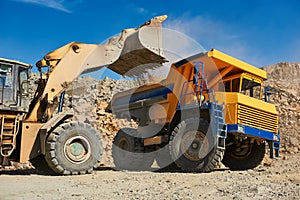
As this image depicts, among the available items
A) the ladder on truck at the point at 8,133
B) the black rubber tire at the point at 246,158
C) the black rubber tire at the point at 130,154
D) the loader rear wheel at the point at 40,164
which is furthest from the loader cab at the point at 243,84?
the ladder on truck at the point at 8,133

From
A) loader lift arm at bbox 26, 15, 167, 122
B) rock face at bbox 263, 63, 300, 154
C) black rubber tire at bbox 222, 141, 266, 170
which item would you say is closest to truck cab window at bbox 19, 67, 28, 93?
loader lift arm at bbox 26, 15, 167, 122

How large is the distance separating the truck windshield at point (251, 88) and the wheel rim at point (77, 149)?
4.27 metres

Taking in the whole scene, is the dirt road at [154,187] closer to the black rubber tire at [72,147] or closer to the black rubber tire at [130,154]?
the black rubber tire at [72,147]

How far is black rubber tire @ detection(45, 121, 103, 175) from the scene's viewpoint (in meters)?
7.96

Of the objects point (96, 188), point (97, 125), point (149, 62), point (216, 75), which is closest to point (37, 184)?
point (96, 188)

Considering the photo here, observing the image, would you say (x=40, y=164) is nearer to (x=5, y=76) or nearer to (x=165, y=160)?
(x=5, y=76)

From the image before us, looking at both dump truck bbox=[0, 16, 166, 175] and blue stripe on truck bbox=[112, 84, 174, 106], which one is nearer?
dump truck bbox=[0, 16, 166, 175]

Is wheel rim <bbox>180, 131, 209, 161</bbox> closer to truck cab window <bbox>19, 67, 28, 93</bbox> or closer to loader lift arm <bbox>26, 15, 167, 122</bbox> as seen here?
loader lift arm <bbox>26, 15, 167, 122</bbox>

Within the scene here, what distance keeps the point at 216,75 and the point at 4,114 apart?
5.32m

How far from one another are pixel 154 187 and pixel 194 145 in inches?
106

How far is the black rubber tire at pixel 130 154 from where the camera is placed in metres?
11.6

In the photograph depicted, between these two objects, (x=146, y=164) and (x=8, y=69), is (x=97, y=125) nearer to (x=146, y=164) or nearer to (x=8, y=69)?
(x=146, y=164)

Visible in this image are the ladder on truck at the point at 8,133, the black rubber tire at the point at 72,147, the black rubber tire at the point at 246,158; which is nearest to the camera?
the black rubber tire at the point at 72,147

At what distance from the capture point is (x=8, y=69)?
28.3 ft
